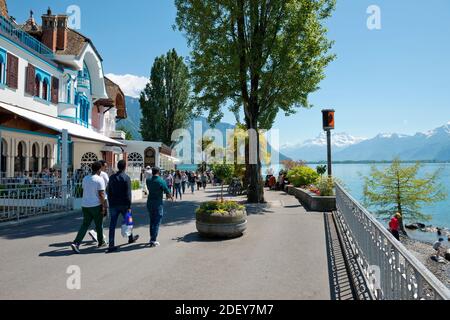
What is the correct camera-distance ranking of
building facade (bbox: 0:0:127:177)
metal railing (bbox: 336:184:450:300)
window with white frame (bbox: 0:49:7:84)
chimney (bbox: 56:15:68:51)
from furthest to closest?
chimney (bbox: 56:15:68:51)
building facade (bbox: 0:0:127:177)
window with white frame (bbox: 0:49:7:84)
metal railing (bbox: 336:184:450:300)

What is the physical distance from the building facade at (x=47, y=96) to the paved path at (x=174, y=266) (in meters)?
8.03

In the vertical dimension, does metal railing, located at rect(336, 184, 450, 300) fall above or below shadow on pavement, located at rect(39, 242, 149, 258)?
above

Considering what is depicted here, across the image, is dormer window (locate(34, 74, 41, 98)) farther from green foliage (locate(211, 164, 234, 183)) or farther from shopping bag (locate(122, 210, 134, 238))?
shopping bag (locate(122, 210, 134, 238))

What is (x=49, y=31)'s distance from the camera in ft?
72.4

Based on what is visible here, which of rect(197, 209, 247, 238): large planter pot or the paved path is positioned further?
rect(197, 209, 247, 238): large planter pot

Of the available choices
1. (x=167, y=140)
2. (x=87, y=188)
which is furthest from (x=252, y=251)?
(x=167, y=140)

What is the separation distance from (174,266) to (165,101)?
38937mm

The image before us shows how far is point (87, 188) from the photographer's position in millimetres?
7082

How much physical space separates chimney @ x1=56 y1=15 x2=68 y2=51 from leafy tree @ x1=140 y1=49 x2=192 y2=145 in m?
20.1

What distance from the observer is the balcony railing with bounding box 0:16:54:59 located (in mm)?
16503
